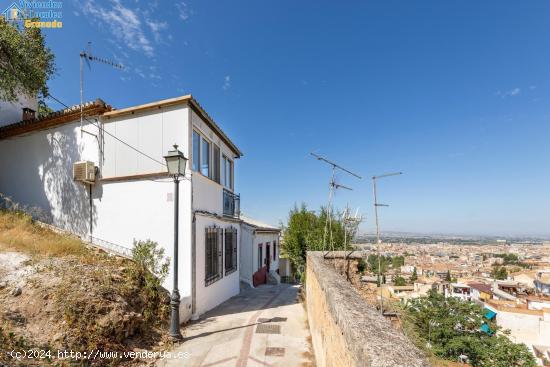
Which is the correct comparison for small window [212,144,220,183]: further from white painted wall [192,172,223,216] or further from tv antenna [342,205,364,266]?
tv antenna [342,205,364,266]

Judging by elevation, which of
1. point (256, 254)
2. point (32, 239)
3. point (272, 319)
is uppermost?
point (32, 239)

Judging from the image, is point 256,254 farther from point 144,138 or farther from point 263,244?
point 144,138

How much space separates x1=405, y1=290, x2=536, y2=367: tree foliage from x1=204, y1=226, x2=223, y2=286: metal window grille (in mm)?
10718

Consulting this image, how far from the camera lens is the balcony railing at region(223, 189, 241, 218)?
11.8m

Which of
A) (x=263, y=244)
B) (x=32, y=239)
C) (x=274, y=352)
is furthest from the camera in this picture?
(x=263, y=244)

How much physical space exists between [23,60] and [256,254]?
13101mm

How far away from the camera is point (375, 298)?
8.20 m

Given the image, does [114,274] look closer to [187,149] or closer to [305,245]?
[187,149]

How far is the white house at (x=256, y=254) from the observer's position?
16.2m

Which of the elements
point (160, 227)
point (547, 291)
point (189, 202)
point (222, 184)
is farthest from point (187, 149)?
point (547, 291)

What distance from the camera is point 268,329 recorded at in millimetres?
7473

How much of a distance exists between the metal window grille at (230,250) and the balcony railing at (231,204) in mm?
685

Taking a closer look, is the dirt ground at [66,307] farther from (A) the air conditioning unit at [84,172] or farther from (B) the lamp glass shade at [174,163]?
(A) the air conditioning unit at [84,172]

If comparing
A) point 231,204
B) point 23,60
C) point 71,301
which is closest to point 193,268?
point 71,301
